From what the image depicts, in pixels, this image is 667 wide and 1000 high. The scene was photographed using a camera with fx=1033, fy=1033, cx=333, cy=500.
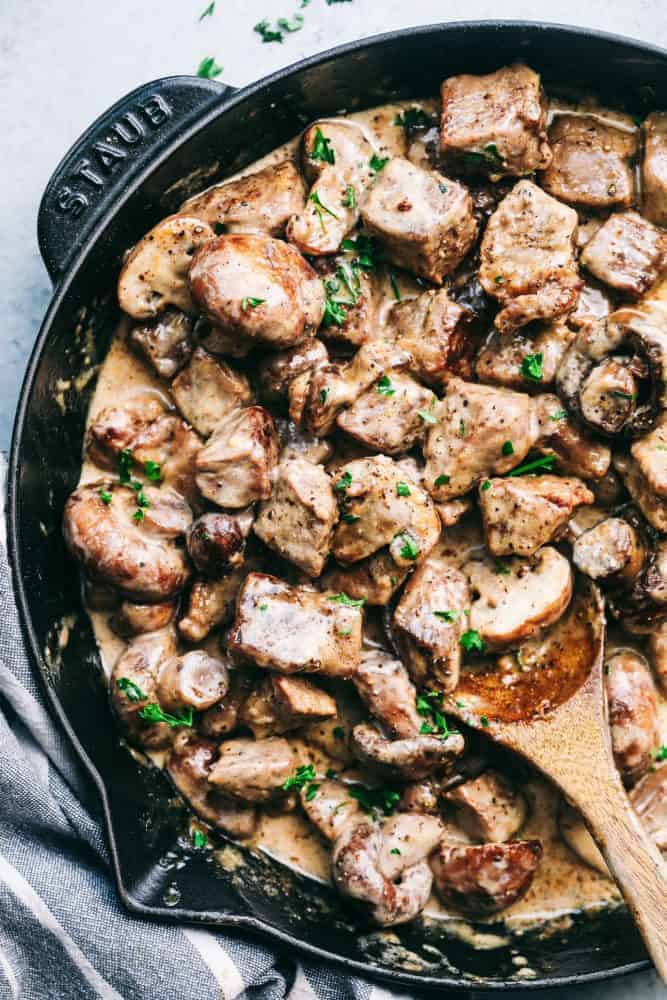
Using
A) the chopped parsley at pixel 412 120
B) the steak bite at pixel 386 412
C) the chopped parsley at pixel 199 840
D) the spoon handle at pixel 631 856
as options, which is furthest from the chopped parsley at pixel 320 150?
the chopped parsley at pixel 199 840

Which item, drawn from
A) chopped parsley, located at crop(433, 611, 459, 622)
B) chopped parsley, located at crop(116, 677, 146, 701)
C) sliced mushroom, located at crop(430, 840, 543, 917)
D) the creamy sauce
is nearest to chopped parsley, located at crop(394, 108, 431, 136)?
the creamy sauce

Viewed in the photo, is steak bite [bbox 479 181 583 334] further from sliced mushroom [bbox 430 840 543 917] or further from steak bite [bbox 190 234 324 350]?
sliced mushroom [bbox 430 840 543 917]

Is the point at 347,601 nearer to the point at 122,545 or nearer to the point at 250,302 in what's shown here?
the point at 122,545

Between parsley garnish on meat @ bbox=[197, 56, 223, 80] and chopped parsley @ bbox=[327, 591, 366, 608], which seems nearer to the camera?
chopped parsley @ bbox=[327, 591, 366, 608]

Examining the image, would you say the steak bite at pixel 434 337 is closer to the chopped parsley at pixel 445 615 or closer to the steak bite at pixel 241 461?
the steak bite at pixel 241 461

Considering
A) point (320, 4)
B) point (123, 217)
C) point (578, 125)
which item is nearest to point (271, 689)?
point (123, 217)

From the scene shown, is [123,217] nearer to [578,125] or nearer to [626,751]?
[578,125]

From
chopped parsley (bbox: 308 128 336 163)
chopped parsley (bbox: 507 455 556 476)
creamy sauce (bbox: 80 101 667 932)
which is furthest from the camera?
creamy sauce (bbox: 80 101 667 932)
